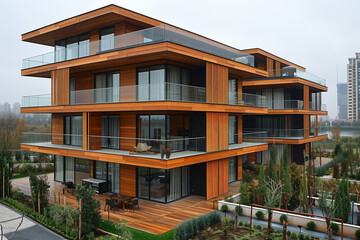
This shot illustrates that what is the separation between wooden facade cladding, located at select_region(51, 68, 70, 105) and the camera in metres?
20.4

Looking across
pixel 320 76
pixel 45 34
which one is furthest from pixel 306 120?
pixel 45 34

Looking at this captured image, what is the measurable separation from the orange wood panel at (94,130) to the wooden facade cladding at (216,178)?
7.53m

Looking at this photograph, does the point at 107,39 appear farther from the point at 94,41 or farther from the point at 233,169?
the point at 233,169

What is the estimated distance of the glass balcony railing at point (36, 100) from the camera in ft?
72.1

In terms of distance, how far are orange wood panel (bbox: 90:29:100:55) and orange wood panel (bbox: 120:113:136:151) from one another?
4.78 meters

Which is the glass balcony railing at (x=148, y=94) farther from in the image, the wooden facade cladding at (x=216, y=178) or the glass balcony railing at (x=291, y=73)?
the glass balcony railing at (x=291, y=73)

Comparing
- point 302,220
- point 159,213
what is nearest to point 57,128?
point 159,213

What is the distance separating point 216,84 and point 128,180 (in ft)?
Answer: 27.5

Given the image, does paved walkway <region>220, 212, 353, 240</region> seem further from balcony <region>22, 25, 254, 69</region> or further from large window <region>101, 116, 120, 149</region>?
balcony <region>22, 25, 254, 69</region>

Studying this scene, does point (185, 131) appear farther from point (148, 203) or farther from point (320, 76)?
point (320, 76)

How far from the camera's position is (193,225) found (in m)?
11.9

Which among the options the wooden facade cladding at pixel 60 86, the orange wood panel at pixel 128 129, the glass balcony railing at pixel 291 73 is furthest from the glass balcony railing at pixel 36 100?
the glass balcony railing at pixel 291 73

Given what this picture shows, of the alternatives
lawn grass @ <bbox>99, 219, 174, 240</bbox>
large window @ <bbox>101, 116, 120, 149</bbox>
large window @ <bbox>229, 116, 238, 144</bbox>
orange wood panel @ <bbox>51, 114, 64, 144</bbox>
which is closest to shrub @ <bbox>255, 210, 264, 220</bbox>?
lawn grass @ <bbox>99, 219, 174, 240</bbox>

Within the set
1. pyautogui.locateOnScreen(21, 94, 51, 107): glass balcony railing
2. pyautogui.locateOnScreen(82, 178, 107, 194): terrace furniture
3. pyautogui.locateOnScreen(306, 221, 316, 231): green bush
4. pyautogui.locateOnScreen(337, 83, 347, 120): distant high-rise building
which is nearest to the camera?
pyautogui.locateOnScreen(306, 221, 316, 231): green bush
